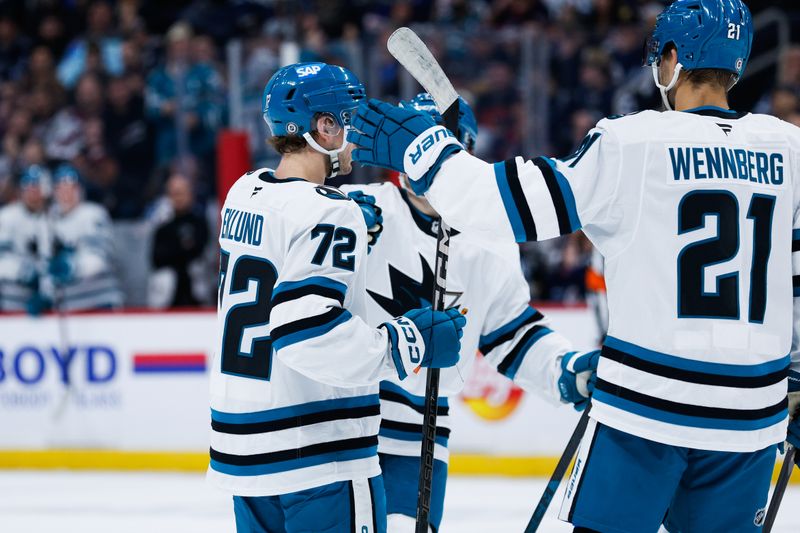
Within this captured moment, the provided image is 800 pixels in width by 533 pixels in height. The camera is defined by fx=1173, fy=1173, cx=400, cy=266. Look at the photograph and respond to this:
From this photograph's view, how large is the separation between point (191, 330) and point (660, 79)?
14.2ft

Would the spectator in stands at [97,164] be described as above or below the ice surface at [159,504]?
above

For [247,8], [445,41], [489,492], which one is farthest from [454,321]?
[247,8]

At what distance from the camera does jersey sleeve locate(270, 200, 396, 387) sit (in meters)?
2.17

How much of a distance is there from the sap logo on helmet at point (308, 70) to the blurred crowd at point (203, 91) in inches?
152

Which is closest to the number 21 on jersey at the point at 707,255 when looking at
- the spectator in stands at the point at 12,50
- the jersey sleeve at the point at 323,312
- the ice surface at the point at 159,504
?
the jersey sleeve at the point at 323,312

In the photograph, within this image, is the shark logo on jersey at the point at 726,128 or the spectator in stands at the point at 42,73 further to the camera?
the spectator in stands at the point at 42,73

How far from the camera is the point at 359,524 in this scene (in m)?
2.30

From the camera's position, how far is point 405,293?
9.73 feet

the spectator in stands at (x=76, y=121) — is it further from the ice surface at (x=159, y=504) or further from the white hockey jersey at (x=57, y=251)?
the ice surface at (x=159, y=504)

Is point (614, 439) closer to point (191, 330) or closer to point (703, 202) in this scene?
point (703, 202)

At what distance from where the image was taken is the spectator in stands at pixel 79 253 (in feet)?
22.6

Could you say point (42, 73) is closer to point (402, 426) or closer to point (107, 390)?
point (107, 390)

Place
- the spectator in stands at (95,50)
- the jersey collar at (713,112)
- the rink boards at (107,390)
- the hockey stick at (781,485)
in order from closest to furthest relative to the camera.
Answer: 1. the jersey collar at (713,112)
2. the hockey stick at (781,485)
3. the rink boards at (107,390)
4. the spectator in stands at (95,50)

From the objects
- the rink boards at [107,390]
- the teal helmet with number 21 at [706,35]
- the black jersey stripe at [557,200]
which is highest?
the teal helmet with number 21 at [706,35]
